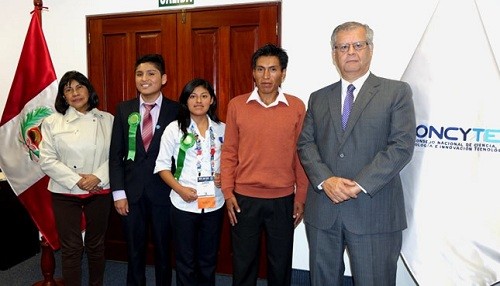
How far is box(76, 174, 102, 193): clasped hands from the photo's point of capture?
94.0 inches

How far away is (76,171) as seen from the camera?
2447 millimetres

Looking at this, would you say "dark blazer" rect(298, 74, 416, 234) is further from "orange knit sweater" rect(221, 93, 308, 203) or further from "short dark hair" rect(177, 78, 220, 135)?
"short dark hair" rect(177, 78, 220, 135)

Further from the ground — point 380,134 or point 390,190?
point 380,134

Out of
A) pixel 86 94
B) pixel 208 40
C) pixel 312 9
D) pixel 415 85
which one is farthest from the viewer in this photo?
pixel 208 40

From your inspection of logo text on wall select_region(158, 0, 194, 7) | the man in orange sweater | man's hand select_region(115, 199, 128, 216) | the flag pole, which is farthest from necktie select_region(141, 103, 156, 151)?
the flag pole

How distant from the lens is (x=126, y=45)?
326 centimetres

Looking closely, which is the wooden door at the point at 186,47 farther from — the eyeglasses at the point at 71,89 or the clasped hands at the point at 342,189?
the clasped hands at the point at 342,189

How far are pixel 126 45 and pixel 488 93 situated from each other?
254 cm

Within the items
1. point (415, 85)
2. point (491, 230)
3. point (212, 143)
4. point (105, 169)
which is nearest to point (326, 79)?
point (415, 85)

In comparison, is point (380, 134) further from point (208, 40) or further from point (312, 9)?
point (208, 40)

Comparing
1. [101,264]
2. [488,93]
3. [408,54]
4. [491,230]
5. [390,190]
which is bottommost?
[101,264]

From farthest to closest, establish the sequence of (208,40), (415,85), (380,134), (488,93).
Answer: (208,40)
(415,85)
(488,93)
(380,134)

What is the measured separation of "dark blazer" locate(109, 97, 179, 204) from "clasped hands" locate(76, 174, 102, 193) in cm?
10

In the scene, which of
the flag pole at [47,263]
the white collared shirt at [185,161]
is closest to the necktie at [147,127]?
the white collared shirt at [185,161]
